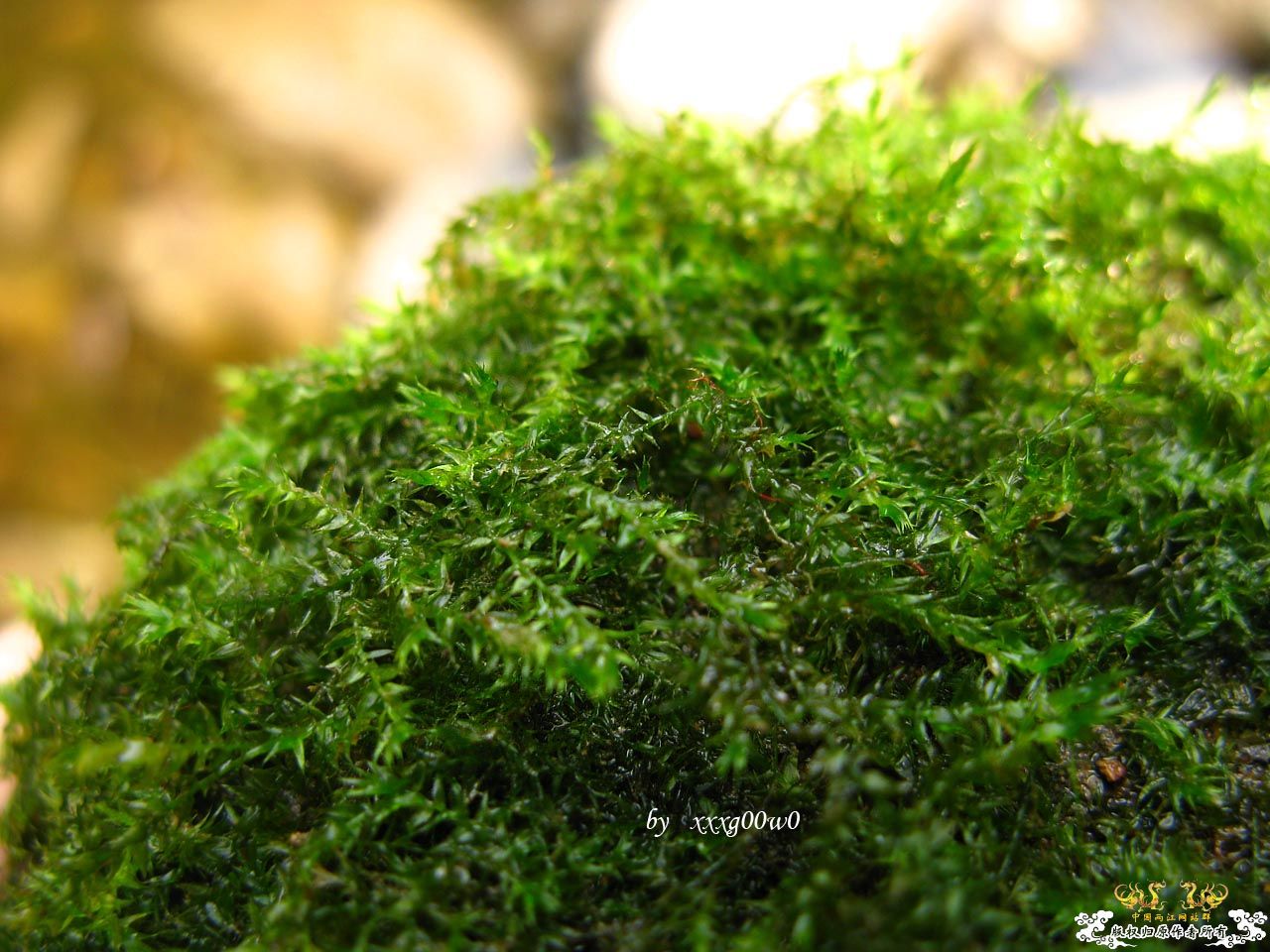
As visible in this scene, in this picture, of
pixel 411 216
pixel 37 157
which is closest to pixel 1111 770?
pixel 411 216

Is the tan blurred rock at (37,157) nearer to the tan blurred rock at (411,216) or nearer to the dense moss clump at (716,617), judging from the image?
the tan blurred rock at (411,216)

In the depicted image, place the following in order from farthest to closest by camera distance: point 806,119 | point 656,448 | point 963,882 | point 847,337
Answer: point 806,119 < point 847,337 < point 656,448 < point 963,882

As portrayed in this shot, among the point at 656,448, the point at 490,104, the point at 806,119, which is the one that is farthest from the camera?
the point at 490,104

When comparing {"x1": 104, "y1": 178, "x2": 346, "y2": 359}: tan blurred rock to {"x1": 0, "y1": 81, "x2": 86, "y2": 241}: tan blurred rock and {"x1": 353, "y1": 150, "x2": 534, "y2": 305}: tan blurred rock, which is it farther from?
{"x1": 0, "y1": 81, "x2": 86, "y2": 241}: tan blurred rock

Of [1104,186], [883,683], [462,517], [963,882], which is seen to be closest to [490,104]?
[1104,186]

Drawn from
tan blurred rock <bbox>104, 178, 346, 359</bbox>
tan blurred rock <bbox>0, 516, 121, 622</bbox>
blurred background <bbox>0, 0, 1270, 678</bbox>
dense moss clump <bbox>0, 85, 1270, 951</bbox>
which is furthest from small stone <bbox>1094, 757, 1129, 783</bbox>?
tan blurred rock <bbox>0, 516, 121, 622</bbox>

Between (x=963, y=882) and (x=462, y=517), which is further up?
(x=462, y=517)

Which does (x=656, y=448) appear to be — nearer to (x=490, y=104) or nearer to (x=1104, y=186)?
(x=1104, y=186)

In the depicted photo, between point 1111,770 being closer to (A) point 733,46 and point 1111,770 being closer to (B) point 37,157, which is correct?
(A) point 733,46
